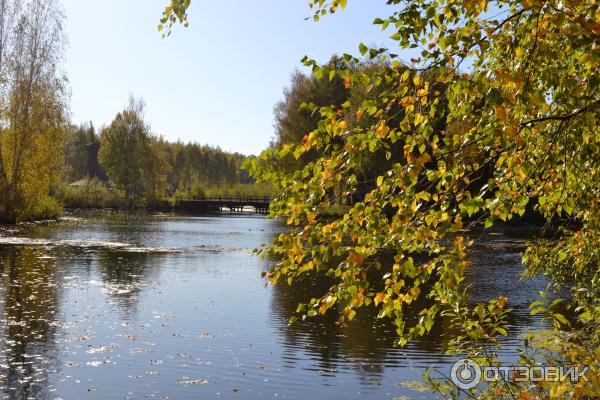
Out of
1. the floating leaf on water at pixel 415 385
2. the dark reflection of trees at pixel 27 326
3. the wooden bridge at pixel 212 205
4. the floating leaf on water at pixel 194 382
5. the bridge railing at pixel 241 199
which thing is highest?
the bridge railing at pixel 241 199

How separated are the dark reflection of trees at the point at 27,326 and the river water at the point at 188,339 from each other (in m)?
0.03

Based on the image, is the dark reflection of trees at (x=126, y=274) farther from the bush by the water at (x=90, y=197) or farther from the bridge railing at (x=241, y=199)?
the bridge railing at (x=241, y=199)

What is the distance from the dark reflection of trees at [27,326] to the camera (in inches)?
412

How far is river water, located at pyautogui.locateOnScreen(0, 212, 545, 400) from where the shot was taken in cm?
1064

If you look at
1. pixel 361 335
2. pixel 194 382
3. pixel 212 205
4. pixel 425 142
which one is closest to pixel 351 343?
pixel 361 335

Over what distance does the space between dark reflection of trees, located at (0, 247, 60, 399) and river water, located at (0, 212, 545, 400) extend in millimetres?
31

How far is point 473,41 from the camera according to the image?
371 centimetres

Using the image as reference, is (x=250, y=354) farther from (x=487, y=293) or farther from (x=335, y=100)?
(x=335, y=100)

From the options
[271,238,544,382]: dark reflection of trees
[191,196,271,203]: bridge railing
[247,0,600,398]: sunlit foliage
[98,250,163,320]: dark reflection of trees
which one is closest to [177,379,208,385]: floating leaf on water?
[271,238,544,382]: dark reflection of trees

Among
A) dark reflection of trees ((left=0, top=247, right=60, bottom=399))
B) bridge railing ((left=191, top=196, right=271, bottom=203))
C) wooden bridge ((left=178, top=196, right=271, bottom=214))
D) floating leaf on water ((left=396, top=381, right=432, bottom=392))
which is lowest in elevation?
floating leaf on water ((left=396, top=381, right=432, bottom=392))

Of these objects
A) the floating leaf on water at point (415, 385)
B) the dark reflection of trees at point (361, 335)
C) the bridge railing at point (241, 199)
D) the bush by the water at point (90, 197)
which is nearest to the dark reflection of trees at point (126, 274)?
the dark reflection of trees at point (361, 335)

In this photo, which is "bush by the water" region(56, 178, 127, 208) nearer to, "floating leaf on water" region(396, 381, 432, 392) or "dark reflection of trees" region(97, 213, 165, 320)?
"dark reflection of trees" region(97, 213, 165, 320)

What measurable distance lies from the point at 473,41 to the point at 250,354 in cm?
1016

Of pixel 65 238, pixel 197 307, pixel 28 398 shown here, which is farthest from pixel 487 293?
pixel 65 238
